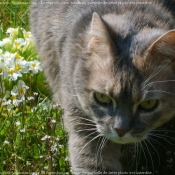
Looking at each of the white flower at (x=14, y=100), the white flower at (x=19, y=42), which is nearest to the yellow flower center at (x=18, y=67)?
the white flower at (x=14, y=100)

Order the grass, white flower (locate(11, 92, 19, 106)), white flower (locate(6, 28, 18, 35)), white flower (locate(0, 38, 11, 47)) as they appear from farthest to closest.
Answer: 1. white flower (locate(6, 28, 18, 35))
2. white flower (locate(0, 38, 11, 47))
3. white flower (locate(11, 92, 19, 106))
4. the grass

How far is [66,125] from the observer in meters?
2.92

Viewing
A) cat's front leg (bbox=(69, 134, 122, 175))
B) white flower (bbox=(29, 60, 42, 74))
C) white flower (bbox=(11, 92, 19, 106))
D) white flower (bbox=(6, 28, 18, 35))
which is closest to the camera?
cat's front leg (bbox=(69, 134, 122, 175))

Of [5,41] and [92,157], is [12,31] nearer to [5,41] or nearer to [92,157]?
[5,41]

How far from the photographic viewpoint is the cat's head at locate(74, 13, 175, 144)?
2404mm

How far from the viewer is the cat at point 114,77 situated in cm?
242

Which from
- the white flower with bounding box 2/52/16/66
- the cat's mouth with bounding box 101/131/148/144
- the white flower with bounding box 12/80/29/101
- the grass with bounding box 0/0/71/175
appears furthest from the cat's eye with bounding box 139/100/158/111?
the white flower with bounding box 2/52/16/66

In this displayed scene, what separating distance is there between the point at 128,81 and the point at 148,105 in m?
0.16

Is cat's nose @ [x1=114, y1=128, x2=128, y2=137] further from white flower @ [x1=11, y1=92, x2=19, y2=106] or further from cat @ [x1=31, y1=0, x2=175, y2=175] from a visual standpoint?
white flower @ [x1=11, y1=92, x2=19, y2=106]

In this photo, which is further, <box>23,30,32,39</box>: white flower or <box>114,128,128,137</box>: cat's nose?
<box>23,30,32,39</box>: white flower

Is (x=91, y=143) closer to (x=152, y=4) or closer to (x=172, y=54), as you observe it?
(x=172, y=54)

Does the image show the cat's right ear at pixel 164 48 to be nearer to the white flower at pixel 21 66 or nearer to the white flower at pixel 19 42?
the white flower at pixel 21 66

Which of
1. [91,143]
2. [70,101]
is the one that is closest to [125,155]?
[91,143]

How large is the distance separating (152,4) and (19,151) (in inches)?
46.1
